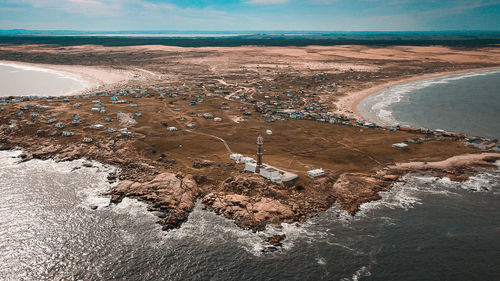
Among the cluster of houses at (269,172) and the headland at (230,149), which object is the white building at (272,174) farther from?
the headland at (230,149)

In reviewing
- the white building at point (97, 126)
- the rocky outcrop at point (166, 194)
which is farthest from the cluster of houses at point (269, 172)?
the white building at point (97, 126)

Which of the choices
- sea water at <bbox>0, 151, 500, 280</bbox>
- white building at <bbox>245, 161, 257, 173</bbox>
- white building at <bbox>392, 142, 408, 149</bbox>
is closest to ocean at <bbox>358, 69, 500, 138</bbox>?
white building at <bbox>392, 142, 408, 149</bbox>

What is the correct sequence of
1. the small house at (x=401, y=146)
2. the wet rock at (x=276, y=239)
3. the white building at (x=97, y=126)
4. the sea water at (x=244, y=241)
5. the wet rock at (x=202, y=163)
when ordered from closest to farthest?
the sea water at (x=244, y=241)
the wet rock at (x=276, y=239)
the wet rock at (x=202, y=163)
the small house at (x=401, y=146)
the white building at (x=97, y=126)

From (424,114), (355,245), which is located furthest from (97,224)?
(424,114)

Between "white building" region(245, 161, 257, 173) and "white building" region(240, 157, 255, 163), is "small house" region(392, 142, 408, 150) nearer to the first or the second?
"white building" region(240, 157, 255, 163)

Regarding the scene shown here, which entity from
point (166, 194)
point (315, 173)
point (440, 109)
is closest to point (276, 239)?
point (315, 173)

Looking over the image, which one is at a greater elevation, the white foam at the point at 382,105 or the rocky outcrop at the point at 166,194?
the white foam at the point at 382,105
